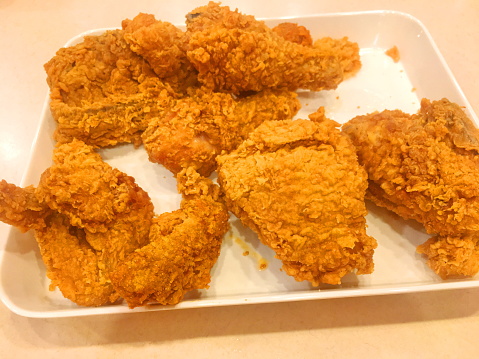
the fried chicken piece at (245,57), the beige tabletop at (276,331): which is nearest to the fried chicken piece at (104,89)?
the fried chicken piece at (245,57)

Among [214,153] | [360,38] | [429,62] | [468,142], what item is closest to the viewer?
[468,142]

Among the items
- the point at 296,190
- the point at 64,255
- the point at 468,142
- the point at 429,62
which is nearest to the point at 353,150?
the point at 296,190

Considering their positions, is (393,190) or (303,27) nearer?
(393,190)

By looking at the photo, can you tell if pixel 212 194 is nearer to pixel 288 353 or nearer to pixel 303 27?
pixel 288 353

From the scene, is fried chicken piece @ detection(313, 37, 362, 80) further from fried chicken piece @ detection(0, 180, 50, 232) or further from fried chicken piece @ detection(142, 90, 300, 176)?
fried chicken piece @ detection(0, 180, 50, 232)

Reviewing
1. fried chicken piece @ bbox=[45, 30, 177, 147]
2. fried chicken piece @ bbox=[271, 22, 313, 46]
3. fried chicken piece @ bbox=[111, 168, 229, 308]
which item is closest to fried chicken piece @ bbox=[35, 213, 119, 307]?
fried chicken piece @ bbox=[111, 168, 229, 308]

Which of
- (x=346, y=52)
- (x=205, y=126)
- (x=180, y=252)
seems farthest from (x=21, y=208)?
(x=346, y=52)

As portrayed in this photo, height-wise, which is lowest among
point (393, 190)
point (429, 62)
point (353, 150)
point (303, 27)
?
point (393, 190)
